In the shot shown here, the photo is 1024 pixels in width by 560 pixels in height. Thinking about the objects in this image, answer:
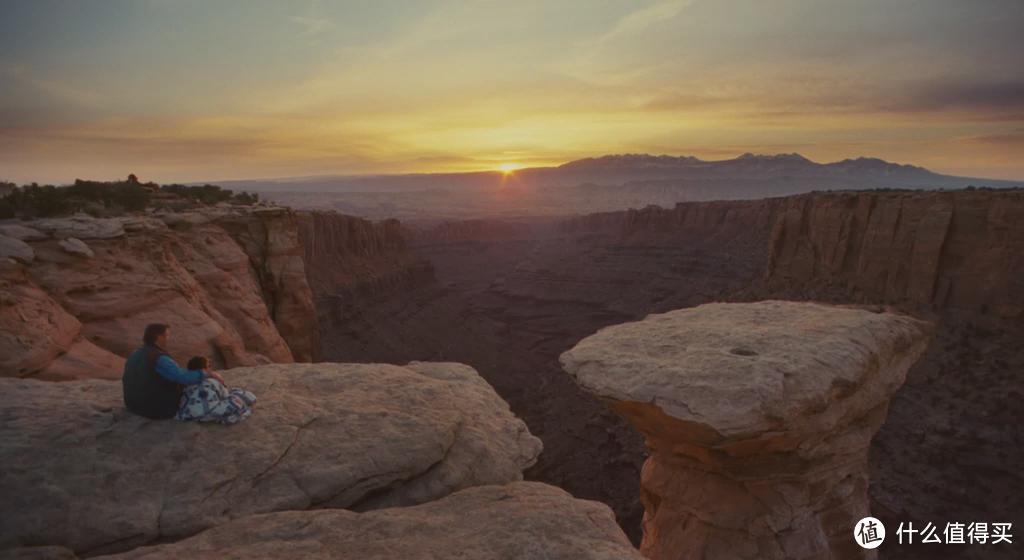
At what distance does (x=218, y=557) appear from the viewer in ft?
13.1

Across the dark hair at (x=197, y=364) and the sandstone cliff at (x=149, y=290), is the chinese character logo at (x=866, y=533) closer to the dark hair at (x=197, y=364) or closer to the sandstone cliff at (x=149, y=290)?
the dark hair at (x=197, y=364)

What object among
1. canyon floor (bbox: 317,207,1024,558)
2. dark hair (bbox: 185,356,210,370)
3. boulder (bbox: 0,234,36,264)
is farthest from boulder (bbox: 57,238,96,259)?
canyon floor (bbox: 317,207,1024,558)

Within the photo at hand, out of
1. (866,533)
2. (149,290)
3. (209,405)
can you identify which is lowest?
(866,533)

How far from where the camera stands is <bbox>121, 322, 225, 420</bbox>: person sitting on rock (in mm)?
5570

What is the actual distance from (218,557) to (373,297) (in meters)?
35.9

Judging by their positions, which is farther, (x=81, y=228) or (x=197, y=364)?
(x=81, y=228)

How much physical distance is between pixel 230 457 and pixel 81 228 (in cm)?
739

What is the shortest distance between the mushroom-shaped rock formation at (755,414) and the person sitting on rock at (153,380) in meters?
5.43

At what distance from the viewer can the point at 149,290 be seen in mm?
9930

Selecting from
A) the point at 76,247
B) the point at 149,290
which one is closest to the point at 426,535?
the point at 149,290

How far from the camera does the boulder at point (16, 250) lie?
27.1 feet

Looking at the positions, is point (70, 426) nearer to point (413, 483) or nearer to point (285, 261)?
point (413, 483)

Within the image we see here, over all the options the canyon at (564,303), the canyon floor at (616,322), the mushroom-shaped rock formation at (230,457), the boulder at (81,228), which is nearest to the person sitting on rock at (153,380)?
the mushroom-shaped rock formation at (230,457)

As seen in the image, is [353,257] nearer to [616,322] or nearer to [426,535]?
[616,322]
